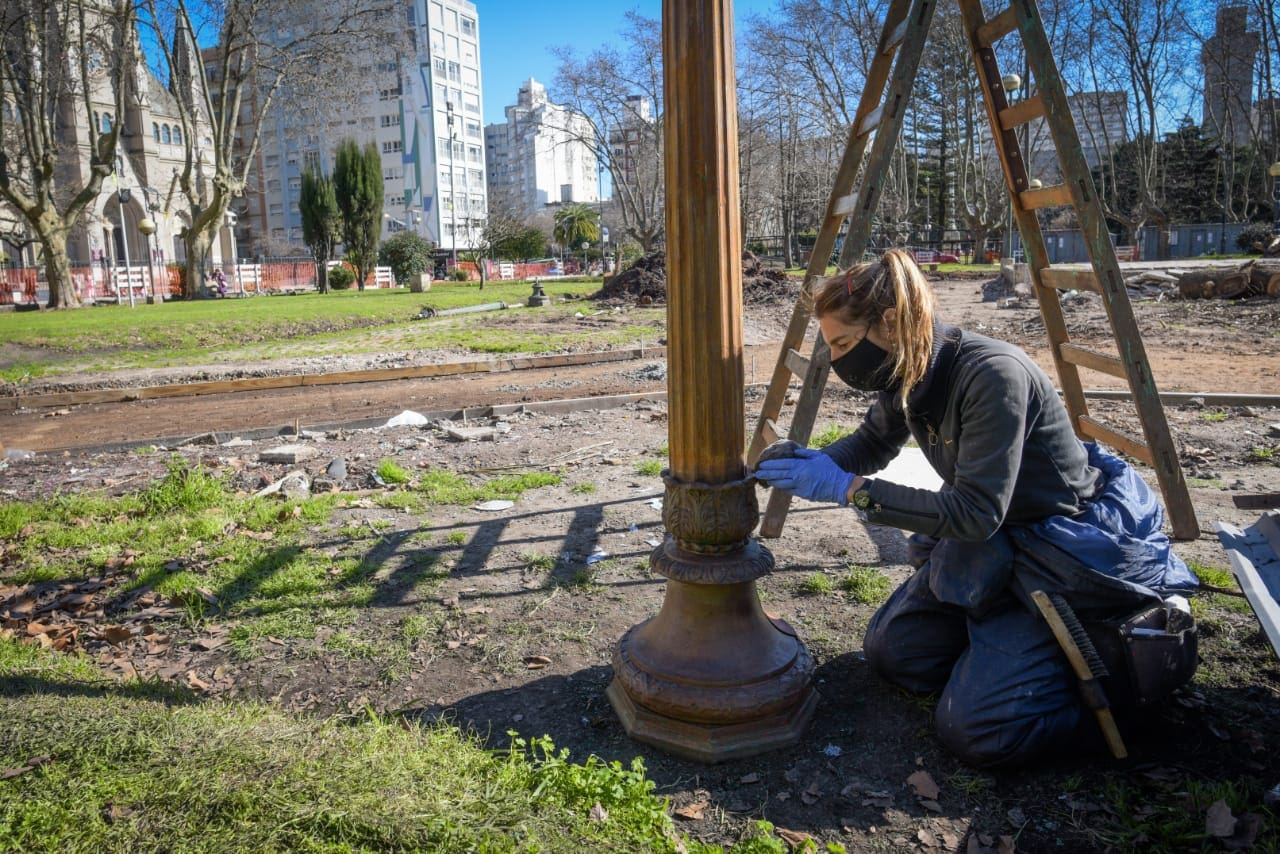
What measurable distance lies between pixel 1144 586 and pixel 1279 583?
15.8 inches

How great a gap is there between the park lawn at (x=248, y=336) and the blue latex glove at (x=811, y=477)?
10.7m

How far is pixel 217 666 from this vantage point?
10.9 feet

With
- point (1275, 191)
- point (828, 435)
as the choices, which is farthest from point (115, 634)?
point (1275, 191)

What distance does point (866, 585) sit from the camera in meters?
3.84

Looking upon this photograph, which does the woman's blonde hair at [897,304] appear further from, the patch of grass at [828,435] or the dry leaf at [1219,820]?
the patch of grass at [828,435]

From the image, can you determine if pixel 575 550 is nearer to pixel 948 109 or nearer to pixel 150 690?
pixel 150 690

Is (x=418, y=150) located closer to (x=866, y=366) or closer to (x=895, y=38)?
(x=895, y=38)

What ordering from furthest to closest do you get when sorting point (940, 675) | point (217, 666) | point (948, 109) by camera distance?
point (948, 109), point (217, 666), point (940, 675)

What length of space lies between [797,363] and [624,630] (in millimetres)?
1489

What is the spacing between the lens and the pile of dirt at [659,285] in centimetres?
2231

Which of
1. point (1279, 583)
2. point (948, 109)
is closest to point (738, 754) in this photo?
point (1279, 583)

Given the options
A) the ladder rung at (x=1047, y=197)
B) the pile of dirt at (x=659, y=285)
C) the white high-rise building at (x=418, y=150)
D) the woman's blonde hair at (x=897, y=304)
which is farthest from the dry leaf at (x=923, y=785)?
the white high-rise building at (x=418, y=150)

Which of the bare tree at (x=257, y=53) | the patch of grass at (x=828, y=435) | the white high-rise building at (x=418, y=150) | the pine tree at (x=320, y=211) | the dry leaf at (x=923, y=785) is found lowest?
the dry leaf at (x=923, y=785)

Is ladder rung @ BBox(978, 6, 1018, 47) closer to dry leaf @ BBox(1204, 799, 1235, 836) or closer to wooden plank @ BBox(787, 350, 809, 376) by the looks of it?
wooden plank @ BBox(787, 350, 809, 376)
